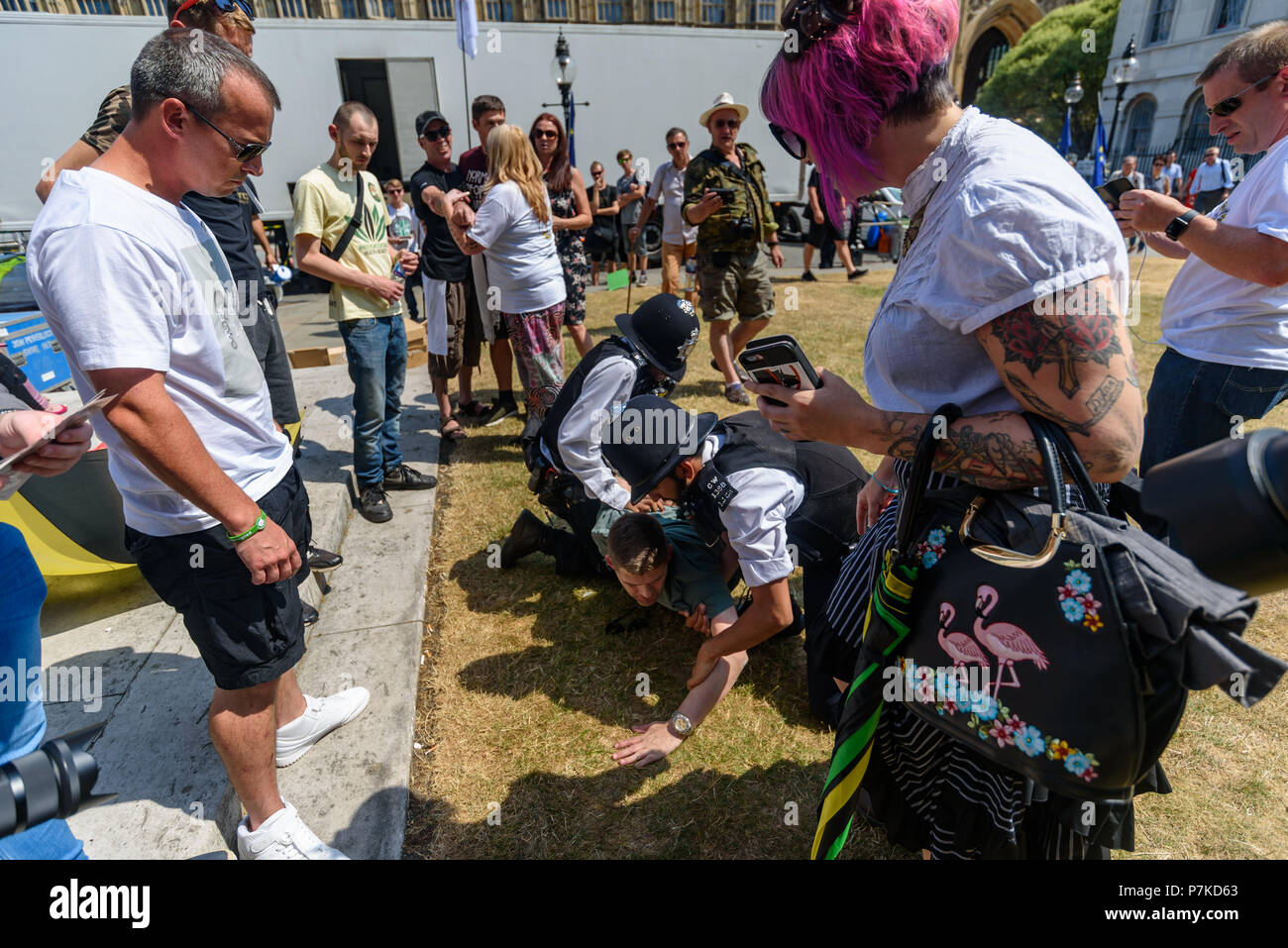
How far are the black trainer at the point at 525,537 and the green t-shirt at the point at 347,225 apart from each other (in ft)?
4.67

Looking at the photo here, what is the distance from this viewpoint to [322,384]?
5.94 metres

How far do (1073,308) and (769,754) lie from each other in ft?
6.38

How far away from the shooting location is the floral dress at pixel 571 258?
5395 mm

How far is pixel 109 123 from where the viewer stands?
235 centimetres

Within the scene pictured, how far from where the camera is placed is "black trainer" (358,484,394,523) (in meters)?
3.98

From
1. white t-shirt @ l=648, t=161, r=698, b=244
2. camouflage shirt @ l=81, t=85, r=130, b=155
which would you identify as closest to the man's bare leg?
camouflage shirt @ l=81, t=85, r=130, b=155

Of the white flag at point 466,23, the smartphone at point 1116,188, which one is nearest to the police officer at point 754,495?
the smartphone at point 1116,188

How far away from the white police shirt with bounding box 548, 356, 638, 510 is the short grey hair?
1781 mm

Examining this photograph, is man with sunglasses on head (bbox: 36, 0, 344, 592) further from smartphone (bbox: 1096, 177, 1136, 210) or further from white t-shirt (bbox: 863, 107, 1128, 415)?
smartphone (bbox: 1096, 177, 1136, 210)

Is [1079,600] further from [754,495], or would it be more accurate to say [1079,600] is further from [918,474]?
[754,495]

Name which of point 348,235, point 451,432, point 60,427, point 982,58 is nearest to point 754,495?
point 60,427

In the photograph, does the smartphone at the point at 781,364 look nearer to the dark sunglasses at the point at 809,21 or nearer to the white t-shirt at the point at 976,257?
the white t-shirt at the point at 976,257
